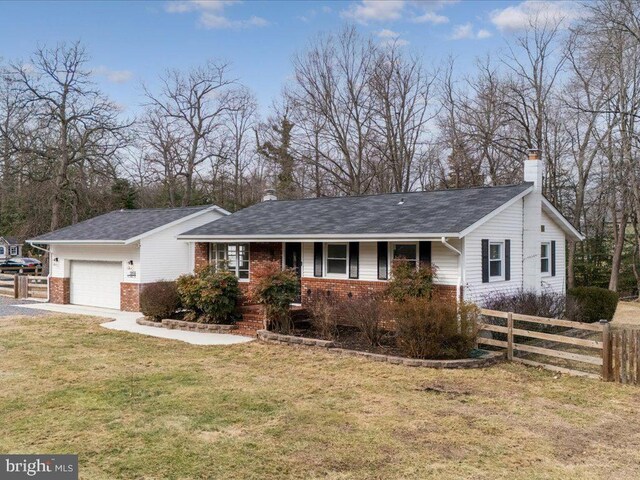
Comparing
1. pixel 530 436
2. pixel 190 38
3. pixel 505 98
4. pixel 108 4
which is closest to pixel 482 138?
pixel 505 98

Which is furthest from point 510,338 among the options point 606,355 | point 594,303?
point 594,303

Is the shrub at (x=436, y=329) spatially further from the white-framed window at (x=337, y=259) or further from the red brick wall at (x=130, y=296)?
the red brick wall at (x=130, y=296)

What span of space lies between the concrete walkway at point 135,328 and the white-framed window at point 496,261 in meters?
6.92

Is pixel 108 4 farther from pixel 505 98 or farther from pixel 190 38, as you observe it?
pixel 505 98

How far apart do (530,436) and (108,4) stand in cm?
1979

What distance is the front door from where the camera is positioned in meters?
17.2

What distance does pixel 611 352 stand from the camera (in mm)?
9656

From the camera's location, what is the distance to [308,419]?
7.36 metres

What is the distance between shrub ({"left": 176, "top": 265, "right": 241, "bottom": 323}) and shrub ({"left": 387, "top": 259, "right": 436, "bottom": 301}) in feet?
16.1

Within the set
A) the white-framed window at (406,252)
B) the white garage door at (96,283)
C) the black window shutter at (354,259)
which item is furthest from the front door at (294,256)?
the white garage door at (96,283)

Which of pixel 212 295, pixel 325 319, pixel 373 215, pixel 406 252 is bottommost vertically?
pixel 325 319

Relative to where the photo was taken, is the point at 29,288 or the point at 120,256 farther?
the point at 29,288

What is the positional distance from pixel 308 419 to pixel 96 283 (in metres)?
17.1

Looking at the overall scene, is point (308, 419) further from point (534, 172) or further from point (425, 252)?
point (534, 172)
